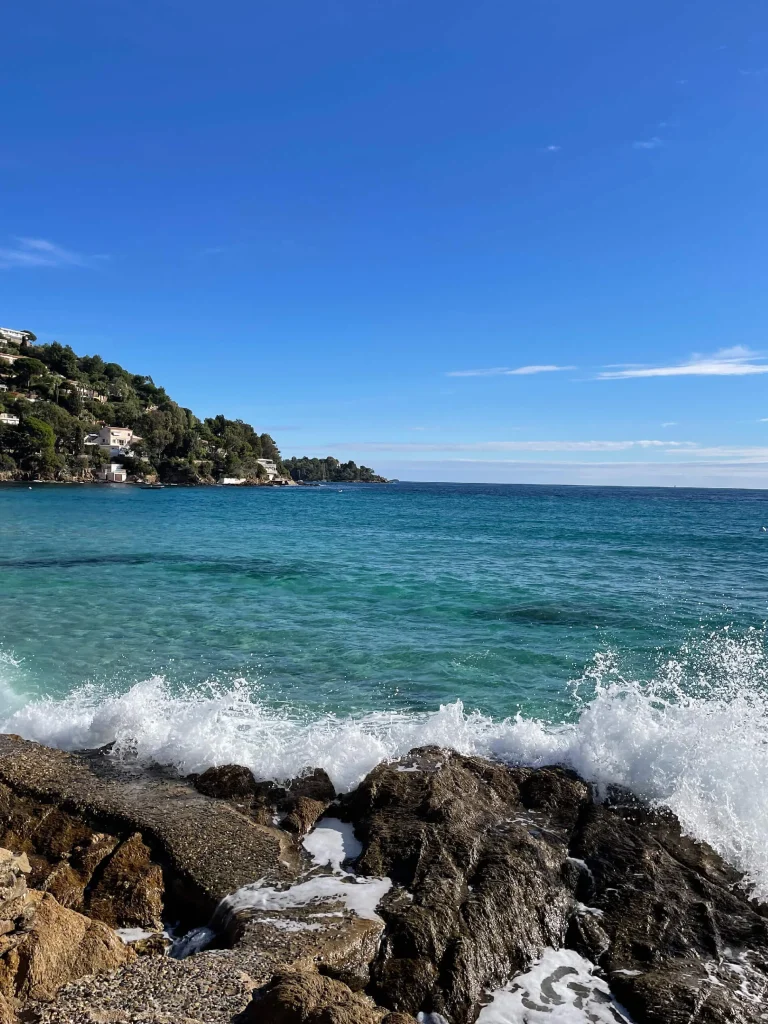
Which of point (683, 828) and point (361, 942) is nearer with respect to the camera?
point (361, 942)

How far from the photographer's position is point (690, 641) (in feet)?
46.7

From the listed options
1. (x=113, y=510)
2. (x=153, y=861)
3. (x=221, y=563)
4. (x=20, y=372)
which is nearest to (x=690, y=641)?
(x=153, y=861)

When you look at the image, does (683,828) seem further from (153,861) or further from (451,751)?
(153,861)

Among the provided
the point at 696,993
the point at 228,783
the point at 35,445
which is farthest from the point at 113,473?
the point at 696,993

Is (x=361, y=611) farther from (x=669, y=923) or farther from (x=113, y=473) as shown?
(x=113, y=473)

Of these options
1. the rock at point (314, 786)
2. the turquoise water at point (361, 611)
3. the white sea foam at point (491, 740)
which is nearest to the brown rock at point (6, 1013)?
the rock at point (314, 786)

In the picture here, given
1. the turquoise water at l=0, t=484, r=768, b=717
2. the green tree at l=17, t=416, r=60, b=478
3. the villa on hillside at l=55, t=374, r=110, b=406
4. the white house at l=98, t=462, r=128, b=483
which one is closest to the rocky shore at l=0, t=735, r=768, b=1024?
the turquoise water at l=0, t=484, r=768, b=717

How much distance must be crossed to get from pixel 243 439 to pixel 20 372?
46.7 meters

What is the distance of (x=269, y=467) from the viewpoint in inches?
6014

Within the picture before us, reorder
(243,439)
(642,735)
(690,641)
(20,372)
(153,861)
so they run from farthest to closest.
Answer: (243,439) → (20,372) → (690,641) → (642,735) → (153,861)

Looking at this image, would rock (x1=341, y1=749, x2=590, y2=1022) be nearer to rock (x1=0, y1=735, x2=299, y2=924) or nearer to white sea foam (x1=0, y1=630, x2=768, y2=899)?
white sea foam (x1=0, y1=630, x2=768, y2=899)

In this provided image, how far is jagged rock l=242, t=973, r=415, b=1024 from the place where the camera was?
Answer: 3461mm

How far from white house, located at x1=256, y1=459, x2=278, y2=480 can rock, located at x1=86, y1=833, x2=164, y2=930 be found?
142304 mm

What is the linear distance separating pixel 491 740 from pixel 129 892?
4.72 metres
